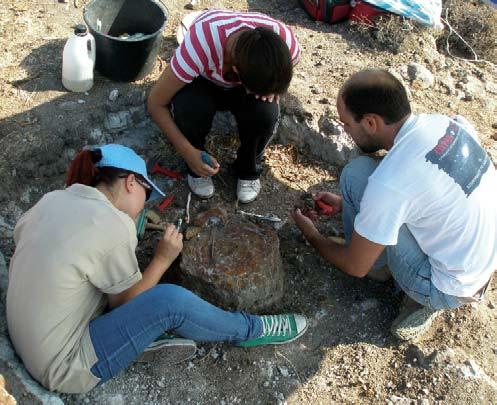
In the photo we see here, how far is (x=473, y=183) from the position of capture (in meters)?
1.99

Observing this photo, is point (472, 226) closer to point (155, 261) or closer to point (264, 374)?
point (264, 374)

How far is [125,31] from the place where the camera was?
137 inches

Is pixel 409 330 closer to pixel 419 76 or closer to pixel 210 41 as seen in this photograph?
pixel 210 41

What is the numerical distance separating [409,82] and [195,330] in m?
2.48

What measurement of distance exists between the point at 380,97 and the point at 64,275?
1304 millimetres

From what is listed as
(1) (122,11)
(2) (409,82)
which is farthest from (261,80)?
(2) (409,82)

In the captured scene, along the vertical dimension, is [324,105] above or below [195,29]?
below

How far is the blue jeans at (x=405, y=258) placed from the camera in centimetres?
225

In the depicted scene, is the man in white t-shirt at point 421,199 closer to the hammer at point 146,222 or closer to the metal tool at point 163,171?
the hammer at point 146,222

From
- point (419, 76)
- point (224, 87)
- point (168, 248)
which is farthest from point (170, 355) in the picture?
point (419, 76)

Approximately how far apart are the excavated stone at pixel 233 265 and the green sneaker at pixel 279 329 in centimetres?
13

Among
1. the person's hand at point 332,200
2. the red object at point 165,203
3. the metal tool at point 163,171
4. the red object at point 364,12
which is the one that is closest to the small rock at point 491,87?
the red object at point 364,12

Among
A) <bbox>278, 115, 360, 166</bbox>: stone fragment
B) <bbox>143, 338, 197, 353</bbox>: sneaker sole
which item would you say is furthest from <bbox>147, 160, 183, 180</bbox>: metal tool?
<bbox>143, 338, 197, 353</bbox>: sneaker sole

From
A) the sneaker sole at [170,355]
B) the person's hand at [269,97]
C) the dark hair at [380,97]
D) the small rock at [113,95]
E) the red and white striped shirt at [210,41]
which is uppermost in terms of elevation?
the dark hair at [380,97]
